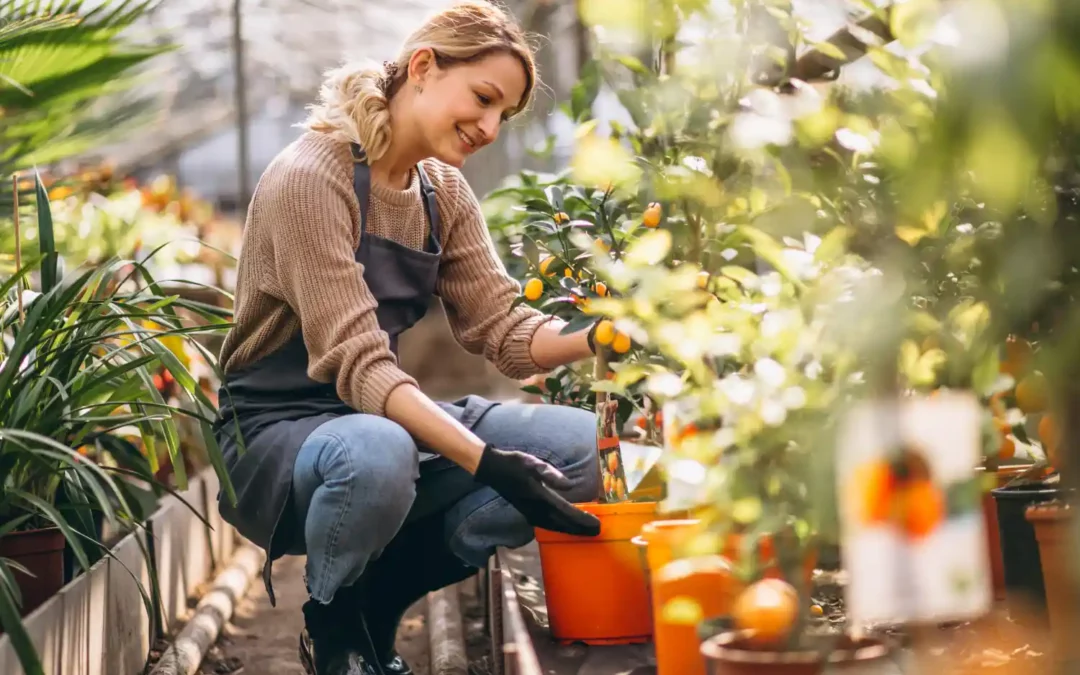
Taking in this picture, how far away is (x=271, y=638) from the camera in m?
2.53

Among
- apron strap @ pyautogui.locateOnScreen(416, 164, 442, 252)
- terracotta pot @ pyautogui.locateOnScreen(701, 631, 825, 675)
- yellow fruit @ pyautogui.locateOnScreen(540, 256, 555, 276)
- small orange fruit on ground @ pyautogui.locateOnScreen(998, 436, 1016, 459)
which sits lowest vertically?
terracotta pot @ pyautogui.locateOnScreen(701, 631, 825, 675)

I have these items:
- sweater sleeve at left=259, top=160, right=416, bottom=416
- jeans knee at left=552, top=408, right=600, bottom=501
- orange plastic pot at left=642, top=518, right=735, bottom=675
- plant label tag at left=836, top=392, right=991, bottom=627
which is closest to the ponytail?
sweater sleeve at left=259, top=160, right=416, bottom=416

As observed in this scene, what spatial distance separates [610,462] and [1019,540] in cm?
59

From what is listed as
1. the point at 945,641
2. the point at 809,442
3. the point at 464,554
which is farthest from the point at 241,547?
the point at 809,442

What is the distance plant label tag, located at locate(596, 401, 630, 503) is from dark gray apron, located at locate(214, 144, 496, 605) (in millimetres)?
230

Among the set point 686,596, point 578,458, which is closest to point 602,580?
point 578,458

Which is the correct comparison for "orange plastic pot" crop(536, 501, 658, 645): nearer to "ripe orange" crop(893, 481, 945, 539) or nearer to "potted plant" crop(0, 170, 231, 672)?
"potted plant" crop(0, 170, 231, 672)

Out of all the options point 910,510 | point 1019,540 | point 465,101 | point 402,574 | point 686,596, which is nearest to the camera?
point 910,510

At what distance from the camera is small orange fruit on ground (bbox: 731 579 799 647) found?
1.09 meters

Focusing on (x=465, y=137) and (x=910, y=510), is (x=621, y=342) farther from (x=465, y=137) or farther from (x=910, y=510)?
(x=910, y=510)

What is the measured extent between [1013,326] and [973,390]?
0.05 meters

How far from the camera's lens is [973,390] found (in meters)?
0.91

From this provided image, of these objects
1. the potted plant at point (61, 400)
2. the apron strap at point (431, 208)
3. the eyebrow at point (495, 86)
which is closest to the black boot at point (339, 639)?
the potted plant at point (61, 400)

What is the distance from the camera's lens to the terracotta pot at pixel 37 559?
6.15ft
